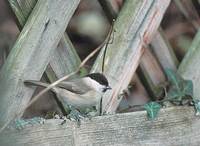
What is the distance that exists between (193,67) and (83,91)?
0.55m

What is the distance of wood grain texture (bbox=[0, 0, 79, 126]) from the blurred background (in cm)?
30

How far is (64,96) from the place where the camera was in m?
3.00

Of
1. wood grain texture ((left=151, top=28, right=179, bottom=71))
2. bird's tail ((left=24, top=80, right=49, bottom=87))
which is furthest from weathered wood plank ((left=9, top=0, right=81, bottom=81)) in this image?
wood grain texture ((left=151, top=28, right=179, bottom=71))

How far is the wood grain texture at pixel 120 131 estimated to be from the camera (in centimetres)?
277

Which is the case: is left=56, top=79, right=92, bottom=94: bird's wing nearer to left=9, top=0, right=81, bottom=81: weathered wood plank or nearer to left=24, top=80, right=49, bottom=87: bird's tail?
left=9, top=0, right=81, bottom=81: weathered wood plank

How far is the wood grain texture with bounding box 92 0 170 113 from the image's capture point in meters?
3.10

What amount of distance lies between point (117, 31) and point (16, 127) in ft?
2.16

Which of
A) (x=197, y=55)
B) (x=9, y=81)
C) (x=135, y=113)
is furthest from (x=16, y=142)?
(x=197, y=55)

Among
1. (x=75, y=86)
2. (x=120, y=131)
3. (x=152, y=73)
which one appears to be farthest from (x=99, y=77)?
(x=152, y=73)

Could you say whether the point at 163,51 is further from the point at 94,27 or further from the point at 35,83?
the point at 35,83

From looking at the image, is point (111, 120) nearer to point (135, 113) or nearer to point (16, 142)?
point (135, 113)

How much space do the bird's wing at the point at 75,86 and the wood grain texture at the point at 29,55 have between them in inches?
5.5

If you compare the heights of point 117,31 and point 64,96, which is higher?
point 117,31

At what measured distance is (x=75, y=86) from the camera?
10.0 ft
